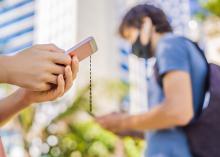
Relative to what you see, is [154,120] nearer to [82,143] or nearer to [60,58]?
[60,58]

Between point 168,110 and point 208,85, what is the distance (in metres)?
0.09

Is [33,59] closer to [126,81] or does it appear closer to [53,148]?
[53,148]

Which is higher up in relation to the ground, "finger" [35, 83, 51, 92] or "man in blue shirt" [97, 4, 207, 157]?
"finger" [35, 83, 51, 92]

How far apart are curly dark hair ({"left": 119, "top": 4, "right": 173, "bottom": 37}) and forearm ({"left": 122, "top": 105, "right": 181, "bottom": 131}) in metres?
0.26

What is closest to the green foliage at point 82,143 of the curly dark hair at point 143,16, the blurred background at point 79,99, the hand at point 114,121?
the blurred background at point 79,99

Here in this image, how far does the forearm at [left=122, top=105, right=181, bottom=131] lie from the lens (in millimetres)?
1003

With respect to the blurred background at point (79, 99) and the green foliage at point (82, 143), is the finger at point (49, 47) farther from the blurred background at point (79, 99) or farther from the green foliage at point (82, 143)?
the green foliage at point (82, 143)

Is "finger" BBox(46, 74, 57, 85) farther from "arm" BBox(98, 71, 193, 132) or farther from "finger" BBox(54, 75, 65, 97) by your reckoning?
"arm" BBox(98, 71, 193, 132)

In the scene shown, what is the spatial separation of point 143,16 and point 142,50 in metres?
0.09

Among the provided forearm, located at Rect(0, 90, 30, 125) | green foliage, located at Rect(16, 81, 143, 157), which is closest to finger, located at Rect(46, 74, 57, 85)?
forearm, located at Rect(0, 90, 30, 125)

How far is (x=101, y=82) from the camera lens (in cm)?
396

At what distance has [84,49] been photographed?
539 mm

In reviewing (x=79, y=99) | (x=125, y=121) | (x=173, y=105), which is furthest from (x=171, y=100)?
(x=79, y=99)

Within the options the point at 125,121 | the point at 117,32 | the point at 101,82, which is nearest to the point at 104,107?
the point at 101,82
